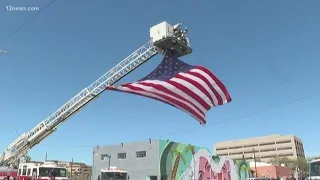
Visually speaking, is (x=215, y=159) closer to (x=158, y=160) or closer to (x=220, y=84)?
(x=158, y=160)

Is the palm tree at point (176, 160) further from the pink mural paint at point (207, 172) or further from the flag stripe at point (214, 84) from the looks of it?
the flag stripe at point (214, 84)

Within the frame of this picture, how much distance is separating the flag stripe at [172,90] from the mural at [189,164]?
92.4 feet

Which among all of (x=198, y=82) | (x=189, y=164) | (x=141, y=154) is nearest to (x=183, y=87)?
(x=198, y=82)

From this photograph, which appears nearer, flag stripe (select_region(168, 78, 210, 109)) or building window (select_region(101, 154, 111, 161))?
flag stripe (select_region(168, 78, 210, 109))

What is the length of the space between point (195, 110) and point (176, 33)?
5750mm

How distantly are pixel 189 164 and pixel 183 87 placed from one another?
113 feet

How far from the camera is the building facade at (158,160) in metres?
51.3

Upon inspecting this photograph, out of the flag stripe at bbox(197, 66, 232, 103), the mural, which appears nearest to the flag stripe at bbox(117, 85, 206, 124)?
the flag stripe at bbox(197, 66, 232, 103)

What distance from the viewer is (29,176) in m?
28.8

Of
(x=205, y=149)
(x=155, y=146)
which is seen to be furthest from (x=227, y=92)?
(x=205, y=149)

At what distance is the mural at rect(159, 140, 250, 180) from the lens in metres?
51.9

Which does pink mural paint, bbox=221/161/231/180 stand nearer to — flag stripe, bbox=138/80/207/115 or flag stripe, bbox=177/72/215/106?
flag stripe, bbox=177/72/215/106

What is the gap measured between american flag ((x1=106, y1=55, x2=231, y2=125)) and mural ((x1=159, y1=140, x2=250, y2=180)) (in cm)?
2767

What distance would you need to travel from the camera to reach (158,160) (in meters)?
50.7
